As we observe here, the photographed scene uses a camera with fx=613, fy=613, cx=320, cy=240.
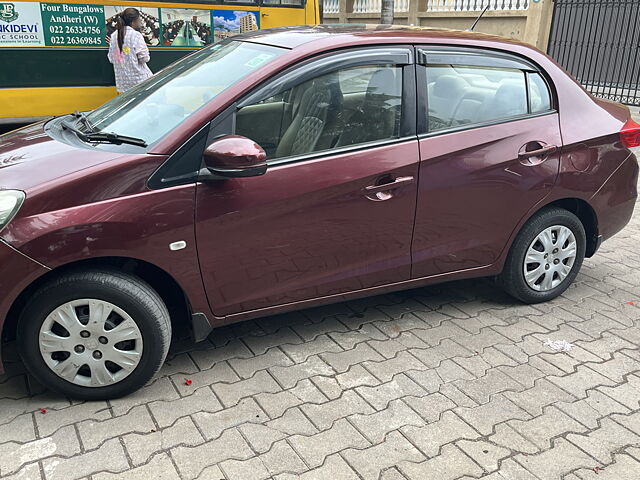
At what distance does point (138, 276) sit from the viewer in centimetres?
309

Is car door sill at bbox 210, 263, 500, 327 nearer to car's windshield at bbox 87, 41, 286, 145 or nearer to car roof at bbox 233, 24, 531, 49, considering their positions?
car's windshield at bbox 87, 41, 286, 145

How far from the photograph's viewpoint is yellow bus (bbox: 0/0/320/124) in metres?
6.92

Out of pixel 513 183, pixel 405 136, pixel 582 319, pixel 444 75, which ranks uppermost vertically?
pixel 444 75

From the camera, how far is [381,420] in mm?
2887

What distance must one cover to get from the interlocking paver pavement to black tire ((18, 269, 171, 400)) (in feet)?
0.32

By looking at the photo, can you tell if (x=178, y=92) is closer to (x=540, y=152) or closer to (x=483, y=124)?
(x=483, y=124)

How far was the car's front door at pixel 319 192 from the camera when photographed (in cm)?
303

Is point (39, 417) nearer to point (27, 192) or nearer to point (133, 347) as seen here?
point (133, 347)

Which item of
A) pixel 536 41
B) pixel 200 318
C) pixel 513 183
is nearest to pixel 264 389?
pixel 200 318

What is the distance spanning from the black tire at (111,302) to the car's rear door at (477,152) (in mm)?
1538

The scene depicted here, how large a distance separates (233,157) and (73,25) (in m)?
5.46

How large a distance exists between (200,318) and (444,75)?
A: 1959mm

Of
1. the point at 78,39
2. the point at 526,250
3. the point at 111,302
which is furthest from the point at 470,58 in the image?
the point at 78,39

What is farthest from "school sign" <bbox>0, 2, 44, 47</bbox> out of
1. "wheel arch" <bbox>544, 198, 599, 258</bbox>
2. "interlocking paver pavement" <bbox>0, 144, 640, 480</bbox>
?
"wheel arch" <bbox>544, 198, 599, 258</bbox>
